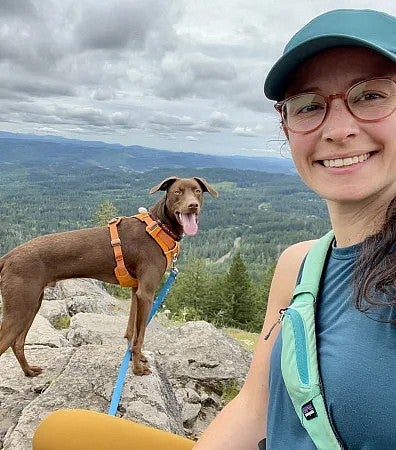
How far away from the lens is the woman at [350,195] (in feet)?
4.63

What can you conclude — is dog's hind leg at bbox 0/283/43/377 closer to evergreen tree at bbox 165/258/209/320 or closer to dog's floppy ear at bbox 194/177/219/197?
dog's floppy ear at bbox 194/177/219/197

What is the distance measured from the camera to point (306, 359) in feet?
5.21

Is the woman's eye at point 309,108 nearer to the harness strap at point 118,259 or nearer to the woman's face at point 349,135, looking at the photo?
the woman's face at point 349,135

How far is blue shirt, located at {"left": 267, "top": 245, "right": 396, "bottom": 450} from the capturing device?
1.37 meters

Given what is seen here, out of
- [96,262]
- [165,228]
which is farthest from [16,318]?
[165,228]

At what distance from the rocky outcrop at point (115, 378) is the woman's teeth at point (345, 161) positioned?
11.9 ft

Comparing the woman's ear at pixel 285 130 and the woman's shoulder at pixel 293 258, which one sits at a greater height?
the woman's ear at pixel 285 130

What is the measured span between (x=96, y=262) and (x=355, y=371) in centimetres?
525

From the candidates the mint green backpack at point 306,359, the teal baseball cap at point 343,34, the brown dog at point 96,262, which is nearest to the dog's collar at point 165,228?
the brown dog at point 96,262

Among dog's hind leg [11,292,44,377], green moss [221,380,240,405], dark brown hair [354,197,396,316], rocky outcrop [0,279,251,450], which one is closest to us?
dark brown hair [354,197,396,316]

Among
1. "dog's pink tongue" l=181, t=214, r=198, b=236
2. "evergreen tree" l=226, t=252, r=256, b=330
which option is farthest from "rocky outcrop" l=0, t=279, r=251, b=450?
"evergreen tree" l=226, t=252, r=256, b=330

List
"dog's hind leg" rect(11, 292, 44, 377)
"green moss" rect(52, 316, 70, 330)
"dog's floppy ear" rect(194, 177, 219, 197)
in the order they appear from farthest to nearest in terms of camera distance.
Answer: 1. "green moss" rect(52, 316, 70, 330)
2. "dog's floppy ear" rect(194, 177, 219, 197)
3. "dog's hind leg" rect(11, 292, 44, 377)

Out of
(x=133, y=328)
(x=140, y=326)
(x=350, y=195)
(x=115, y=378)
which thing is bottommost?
(x=115, y=378)

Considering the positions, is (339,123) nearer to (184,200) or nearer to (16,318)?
(184,200)
